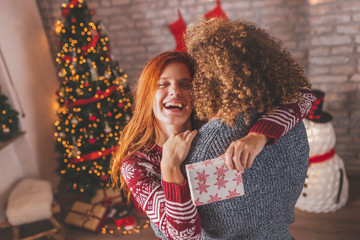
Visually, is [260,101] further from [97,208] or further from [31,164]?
[31,164]

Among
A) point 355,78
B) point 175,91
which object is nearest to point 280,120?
point 175,91

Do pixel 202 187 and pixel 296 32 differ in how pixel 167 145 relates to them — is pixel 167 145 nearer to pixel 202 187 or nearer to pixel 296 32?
pixel 202 187

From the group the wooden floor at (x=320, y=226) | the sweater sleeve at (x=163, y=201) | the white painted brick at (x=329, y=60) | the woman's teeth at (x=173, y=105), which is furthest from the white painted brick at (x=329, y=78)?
the sweater sleeve at (x=163, y=201)

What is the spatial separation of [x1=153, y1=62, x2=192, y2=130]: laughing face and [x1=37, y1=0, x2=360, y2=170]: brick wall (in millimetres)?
1230

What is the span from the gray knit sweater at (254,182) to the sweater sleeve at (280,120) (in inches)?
0.9

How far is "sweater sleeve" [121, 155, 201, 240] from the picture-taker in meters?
0.70

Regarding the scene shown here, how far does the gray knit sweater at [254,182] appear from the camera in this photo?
684 millimetres

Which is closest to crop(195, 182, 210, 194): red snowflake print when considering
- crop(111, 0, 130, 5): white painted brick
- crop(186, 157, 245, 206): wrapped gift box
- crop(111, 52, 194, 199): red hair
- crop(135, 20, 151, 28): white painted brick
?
crop(186, 157, 245, 206): wrapped gift box

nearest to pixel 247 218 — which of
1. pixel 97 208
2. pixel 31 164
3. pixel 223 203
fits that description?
pixel 223 203

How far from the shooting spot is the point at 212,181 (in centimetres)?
65

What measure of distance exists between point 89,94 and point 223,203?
6.06 ft

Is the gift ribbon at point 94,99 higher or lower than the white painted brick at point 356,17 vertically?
lower

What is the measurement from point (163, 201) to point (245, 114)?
14.2 inches

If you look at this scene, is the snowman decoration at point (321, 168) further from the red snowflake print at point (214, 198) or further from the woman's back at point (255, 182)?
the red snowflake print at point (214, 198)
